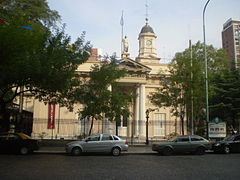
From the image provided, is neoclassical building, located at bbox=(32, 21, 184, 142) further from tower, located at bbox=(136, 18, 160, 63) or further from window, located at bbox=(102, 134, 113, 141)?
window, located at bbox=(102, 134, 113, 141)

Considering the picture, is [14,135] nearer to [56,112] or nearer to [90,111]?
[90,111]

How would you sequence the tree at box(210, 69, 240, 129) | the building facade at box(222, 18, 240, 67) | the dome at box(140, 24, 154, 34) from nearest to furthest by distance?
the tree at box(210, 69, 240, 129) < the dome at box(140, 24, 154, 34) < the building facade at box(222, 18, 240, 67)

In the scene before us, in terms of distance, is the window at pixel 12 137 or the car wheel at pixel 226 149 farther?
the car wheel at pixel 226 149

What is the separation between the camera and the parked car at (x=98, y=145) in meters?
14.7

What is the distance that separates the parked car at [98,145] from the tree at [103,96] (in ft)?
14.1

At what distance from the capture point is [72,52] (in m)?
16.4

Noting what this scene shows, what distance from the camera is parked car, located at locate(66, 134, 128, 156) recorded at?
579 inches

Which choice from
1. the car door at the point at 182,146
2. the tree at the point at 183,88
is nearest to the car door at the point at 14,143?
the car door at the point at 182,146

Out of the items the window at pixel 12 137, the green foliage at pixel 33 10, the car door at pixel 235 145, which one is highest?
the green foliage at pixel 33 10

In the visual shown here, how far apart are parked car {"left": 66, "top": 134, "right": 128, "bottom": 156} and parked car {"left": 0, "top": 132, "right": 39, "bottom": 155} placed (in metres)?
2.39

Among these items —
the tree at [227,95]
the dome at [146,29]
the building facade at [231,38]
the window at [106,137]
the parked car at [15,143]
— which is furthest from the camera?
the building facade at [231,38]

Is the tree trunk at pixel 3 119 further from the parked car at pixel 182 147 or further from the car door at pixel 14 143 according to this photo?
the parked car at pixel 182 147

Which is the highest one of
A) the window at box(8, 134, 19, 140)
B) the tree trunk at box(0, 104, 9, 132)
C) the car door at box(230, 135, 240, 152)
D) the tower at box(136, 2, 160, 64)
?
the tower at box(136, 2, 160, 64)

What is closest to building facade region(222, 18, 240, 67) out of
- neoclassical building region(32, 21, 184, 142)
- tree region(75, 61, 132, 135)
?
neoclassical building region(32, 21, 184, 142)
